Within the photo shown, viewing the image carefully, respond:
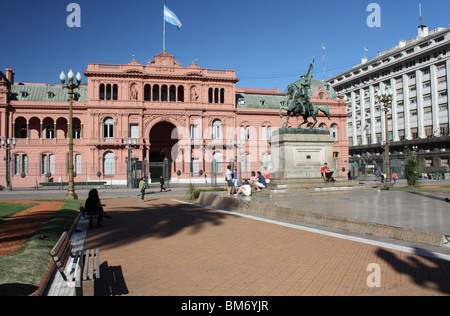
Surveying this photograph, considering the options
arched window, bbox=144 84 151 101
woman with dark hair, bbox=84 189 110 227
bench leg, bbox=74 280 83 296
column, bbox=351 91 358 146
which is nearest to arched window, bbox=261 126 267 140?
arched window, bbox=144 84 151 101

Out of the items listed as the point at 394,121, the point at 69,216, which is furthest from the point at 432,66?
the point at 69,216

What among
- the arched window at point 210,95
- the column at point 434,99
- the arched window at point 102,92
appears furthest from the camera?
the column at point 434,99

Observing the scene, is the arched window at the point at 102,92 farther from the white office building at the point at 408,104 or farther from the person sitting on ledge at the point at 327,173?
the person sitting on ledge at the point at 327,173

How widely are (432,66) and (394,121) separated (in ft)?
38.0

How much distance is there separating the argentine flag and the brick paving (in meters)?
42.1

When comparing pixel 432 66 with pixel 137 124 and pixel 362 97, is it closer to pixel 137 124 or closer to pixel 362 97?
pixel 362 97

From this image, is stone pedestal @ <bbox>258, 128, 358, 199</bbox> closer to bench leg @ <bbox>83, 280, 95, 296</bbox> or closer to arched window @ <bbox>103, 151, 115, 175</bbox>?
bench leg @ <bbox>83, 280, 95, 296</bbox>

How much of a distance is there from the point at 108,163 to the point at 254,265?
42190 mm

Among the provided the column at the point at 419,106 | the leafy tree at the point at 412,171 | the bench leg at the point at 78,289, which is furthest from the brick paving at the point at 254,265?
the column at the point at 419,106

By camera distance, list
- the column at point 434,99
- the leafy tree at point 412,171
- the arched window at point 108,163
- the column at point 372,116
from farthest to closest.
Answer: the column at point 372,116, the column at point 434,99, the arched window at point 108,163, the leafy tree at point 412,171

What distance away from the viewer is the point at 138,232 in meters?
9.51

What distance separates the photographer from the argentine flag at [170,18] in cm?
4555

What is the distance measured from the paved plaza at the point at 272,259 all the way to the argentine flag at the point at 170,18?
41.3m

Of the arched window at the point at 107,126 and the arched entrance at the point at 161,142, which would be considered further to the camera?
the arched entrance at the point at 161,142
